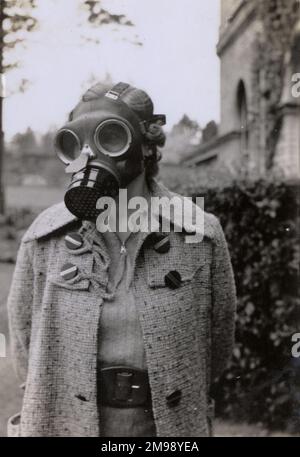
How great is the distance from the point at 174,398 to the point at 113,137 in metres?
0.60

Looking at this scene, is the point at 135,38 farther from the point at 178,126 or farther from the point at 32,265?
the point at 32,265

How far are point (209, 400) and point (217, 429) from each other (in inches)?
37.1

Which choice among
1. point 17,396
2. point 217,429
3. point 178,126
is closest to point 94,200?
point 178,126

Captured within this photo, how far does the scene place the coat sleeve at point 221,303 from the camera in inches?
54.6

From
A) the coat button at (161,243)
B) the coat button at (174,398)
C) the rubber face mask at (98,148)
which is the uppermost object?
the rubber face mask at (98,148)

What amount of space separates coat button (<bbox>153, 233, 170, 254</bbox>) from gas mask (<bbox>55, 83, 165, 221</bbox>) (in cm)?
15

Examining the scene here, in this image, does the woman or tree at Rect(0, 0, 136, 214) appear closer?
the woman

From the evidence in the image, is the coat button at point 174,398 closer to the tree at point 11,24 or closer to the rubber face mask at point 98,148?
the rubber face mask at point 98,148

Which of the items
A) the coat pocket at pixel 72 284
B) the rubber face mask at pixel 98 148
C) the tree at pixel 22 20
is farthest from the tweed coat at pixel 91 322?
the tree at pixel 22 20

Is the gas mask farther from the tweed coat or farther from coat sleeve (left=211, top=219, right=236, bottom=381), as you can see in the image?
coat sleeve (left=211, top=219, right=236, bottom=381)

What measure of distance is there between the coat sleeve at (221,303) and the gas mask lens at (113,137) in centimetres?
34

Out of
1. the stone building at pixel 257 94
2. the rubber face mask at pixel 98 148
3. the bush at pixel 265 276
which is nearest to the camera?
the rubber face mask at pixel 98 148

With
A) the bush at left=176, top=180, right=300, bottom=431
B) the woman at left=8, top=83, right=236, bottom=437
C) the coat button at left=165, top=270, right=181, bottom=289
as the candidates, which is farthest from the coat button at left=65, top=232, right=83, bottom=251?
the bush at left=176, top=180, right=300, bottom=431

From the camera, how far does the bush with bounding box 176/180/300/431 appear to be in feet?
7.20
